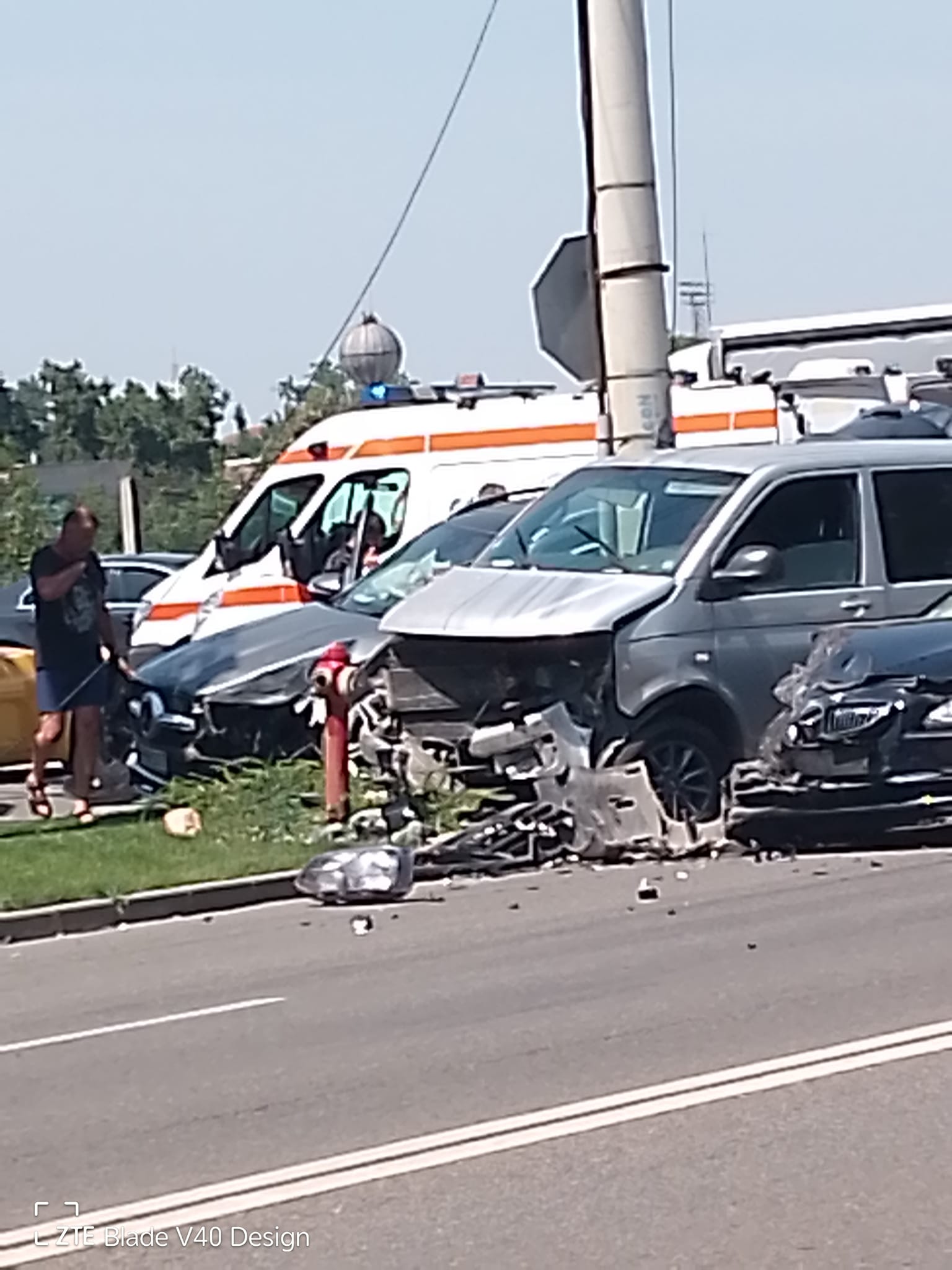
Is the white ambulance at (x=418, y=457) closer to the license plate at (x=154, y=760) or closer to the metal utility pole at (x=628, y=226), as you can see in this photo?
the license plate at (x=154, y=760)

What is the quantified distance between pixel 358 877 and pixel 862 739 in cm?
263

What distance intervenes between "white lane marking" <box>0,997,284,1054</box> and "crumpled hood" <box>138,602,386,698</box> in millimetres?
4832

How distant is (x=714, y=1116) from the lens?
6.94 meters

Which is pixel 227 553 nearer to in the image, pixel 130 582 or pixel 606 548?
pixel 130 582

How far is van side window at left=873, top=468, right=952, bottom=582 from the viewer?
13547 millimetres

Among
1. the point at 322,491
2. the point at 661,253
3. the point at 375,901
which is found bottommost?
the point at 375,901

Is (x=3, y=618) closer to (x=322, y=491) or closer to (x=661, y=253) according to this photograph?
(x=322, y=491)

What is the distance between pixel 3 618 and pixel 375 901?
37.8 feet

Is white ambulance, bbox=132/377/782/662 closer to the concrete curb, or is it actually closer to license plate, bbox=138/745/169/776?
license plate, bbox=138/745/169/776

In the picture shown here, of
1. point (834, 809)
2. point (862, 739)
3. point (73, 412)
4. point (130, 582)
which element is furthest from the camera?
point (73, 412)

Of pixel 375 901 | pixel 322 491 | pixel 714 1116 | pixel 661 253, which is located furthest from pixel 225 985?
pixel 322 491

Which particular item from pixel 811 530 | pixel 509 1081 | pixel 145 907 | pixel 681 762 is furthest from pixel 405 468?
pixel 509 1081

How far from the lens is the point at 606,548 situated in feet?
44.1

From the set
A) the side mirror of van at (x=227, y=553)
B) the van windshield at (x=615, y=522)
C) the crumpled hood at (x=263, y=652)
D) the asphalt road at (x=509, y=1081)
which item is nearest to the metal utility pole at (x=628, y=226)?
the van windshield at (x=615, y=522)
